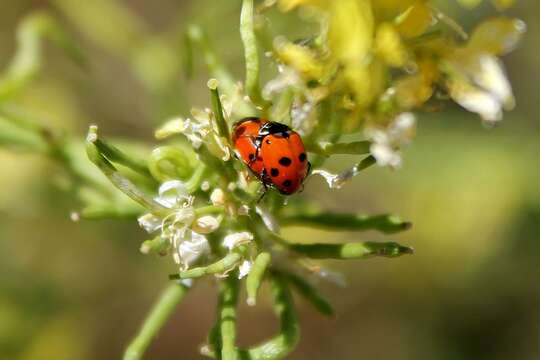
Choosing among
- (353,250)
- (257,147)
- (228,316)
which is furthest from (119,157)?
(353,250)

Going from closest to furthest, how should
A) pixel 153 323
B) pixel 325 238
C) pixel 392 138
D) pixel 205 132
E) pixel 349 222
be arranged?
pixel 392 138
pixel 205 132
pixel 153 323
pixel 349 222
pixel 325 238

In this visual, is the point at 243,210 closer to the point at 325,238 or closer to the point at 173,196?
the point at 173,196

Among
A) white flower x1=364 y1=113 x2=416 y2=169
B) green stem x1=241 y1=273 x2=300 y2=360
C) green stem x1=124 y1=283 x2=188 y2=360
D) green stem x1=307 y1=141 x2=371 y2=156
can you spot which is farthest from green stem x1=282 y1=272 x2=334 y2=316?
white flower x1=364 y1=113 x2=416 y2=169

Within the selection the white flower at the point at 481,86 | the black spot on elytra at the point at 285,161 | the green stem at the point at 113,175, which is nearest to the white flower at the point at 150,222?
the green stem at the point at 113,175

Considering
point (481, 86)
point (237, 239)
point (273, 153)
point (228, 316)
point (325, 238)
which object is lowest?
point (228, 316)

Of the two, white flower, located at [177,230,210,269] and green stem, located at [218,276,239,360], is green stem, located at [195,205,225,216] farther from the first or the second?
green stem, located at [218,276,239,360]

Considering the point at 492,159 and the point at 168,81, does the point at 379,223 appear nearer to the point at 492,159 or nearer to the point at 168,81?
the point at 168,81

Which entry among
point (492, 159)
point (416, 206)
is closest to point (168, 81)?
point (416, 206)
